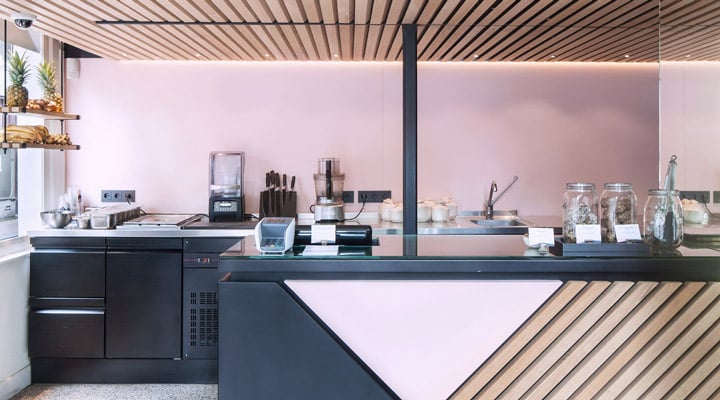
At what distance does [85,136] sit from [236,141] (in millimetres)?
1307

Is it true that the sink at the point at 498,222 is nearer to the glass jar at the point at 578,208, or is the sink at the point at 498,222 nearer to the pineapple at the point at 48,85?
the glass jar at the point at 578,208

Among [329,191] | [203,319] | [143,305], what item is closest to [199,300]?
[203,319]

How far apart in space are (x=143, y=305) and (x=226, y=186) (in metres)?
1.17

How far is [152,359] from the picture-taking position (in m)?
4.07

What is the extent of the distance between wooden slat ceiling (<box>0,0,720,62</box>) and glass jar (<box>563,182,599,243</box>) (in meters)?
1.18

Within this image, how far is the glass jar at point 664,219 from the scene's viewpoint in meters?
2.43

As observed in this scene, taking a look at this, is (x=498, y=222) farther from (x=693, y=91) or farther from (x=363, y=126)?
(x=693, y=91)

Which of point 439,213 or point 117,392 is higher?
point 439,213

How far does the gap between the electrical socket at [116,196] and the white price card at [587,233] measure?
3.87m

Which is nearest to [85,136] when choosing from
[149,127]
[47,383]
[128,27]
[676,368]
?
[149,127]

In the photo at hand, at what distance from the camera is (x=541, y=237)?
8.29 ft

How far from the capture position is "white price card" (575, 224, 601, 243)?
7.89 feet

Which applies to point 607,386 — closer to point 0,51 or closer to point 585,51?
point 585,51

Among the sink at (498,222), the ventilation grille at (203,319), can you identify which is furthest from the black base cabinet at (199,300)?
the sink at (498,222)
